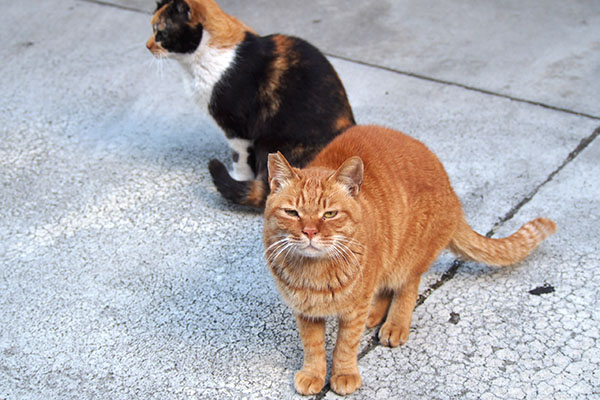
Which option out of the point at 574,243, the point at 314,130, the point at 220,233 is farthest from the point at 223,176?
the point at 574,243

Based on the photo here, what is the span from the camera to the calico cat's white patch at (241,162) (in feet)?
13.4

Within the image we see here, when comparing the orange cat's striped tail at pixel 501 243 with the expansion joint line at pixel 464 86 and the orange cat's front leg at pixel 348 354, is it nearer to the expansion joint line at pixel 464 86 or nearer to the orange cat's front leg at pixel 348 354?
the orange cat's front leg at pixel 348 354

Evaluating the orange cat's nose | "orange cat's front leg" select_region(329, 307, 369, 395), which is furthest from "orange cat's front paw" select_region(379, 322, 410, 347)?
the orange cat's nose

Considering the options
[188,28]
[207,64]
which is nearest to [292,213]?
[207,64]

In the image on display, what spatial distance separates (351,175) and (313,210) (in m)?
0.21

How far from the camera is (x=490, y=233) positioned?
3.52 meters

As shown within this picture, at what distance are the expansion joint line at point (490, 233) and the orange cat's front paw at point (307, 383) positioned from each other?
0.04 meters

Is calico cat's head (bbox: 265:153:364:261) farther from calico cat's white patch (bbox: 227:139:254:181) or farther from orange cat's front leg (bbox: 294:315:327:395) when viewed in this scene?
calico cat's white patch (bbox: 227:139:254:181)

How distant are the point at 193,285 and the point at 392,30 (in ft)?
11.0

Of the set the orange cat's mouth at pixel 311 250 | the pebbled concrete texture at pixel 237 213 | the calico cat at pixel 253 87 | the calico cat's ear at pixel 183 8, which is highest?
the calico cat's ear at pixel 183 8

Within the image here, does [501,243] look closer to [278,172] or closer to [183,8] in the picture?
[278,172]

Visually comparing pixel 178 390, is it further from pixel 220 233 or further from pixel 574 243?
pixel 574 243

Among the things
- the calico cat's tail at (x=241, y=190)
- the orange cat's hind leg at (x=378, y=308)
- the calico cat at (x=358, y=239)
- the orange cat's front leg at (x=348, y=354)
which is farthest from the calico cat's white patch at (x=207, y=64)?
the orange cat's front leg at (x=348, y=354)

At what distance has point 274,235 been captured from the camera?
257 centimetres
